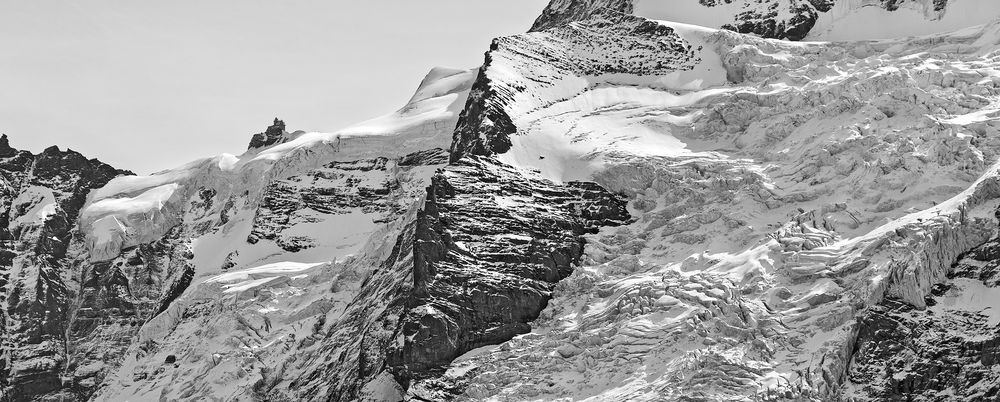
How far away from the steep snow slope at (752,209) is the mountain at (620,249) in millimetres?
216

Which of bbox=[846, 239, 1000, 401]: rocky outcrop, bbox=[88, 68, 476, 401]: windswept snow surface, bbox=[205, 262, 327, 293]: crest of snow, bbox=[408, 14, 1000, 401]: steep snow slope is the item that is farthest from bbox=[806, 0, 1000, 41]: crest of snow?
bbox=[846, 239, 1000, 401]: rocky outcrop

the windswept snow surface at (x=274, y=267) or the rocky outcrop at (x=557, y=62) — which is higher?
the rocky outcrop at (x=557, y=62)

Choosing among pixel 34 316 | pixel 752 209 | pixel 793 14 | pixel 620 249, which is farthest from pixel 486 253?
pixel 34 316

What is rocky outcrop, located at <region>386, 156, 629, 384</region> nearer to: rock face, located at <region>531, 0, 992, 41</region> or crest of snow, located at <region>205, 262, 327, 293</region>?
crest of snow, located at <region>205, 262, 327, 293</region>

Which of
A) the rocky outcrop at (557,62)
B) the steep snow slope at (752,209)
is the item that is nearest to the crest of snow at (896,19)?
the steep snow slope at (752,209)

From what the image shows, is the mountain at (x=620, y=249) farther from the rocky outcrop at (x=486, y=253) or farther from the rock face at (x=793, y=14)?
the rock face at (x=793, y=14)

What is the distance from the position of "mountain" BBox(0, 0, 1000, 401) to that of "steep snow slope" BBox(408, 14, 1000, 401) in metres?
0.22

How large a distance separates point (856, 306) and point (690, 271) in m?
14.4

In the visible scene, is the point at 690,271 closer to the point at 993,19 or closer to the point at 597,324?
the point at 597,324

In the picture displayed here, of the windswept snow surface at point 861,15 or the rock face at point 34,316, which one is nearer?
the windswept snow surface at point 861,15

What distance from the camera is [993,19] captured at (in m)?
169

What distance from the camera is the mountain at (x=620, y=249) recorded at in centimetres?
12888

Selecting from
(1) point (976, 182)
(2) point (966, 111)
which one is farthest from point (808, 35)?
(1) point (976, 182)

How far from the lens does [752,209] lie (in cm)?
14500
